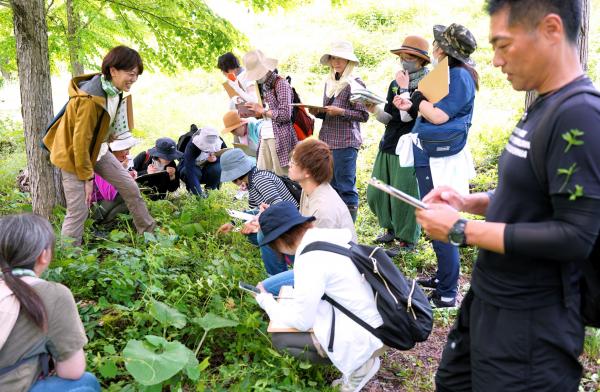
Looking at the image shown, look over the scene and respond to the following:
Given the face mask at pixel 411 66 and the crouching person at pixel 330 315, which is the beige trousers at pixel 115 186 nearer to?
the crouching person at pixel 330 315

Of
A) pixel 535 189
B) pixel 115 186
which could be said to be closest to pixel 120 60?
pixel 115 186

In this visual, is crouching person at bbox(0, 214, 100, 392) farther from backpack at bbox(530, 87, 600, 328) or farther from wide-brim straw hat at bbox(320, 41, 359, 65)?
wide-brim straw hat at bbox(320, 41, 359, 65)

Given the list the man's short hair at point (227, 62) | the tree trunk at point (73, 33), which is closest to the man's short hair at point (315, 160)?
the man's short hair at point (227, 62)

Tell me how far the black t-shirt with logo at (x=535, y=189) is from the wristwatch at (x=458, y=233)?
131 mm

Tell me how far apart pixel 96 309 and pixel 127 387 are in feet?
2.54

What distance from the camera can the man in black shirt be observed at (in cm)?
150

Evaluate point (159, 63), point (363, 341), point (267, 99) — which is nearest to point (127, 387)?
point (363, 341)

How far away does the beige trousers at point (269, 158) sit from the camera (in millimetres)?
5512

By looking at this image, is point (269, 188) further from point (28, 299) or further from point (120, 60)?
point (28, 299)

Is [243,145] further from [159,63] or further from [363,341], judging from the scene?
[363,341]

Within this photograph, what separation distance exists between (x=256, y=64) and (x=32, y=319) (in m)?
3.68

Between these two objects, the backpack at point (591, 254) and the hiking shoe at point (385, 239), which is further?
the hiking shoe at point (385, 239)

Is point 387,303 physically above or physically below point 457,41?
below

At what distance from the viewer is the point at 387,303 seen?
2.94 m
